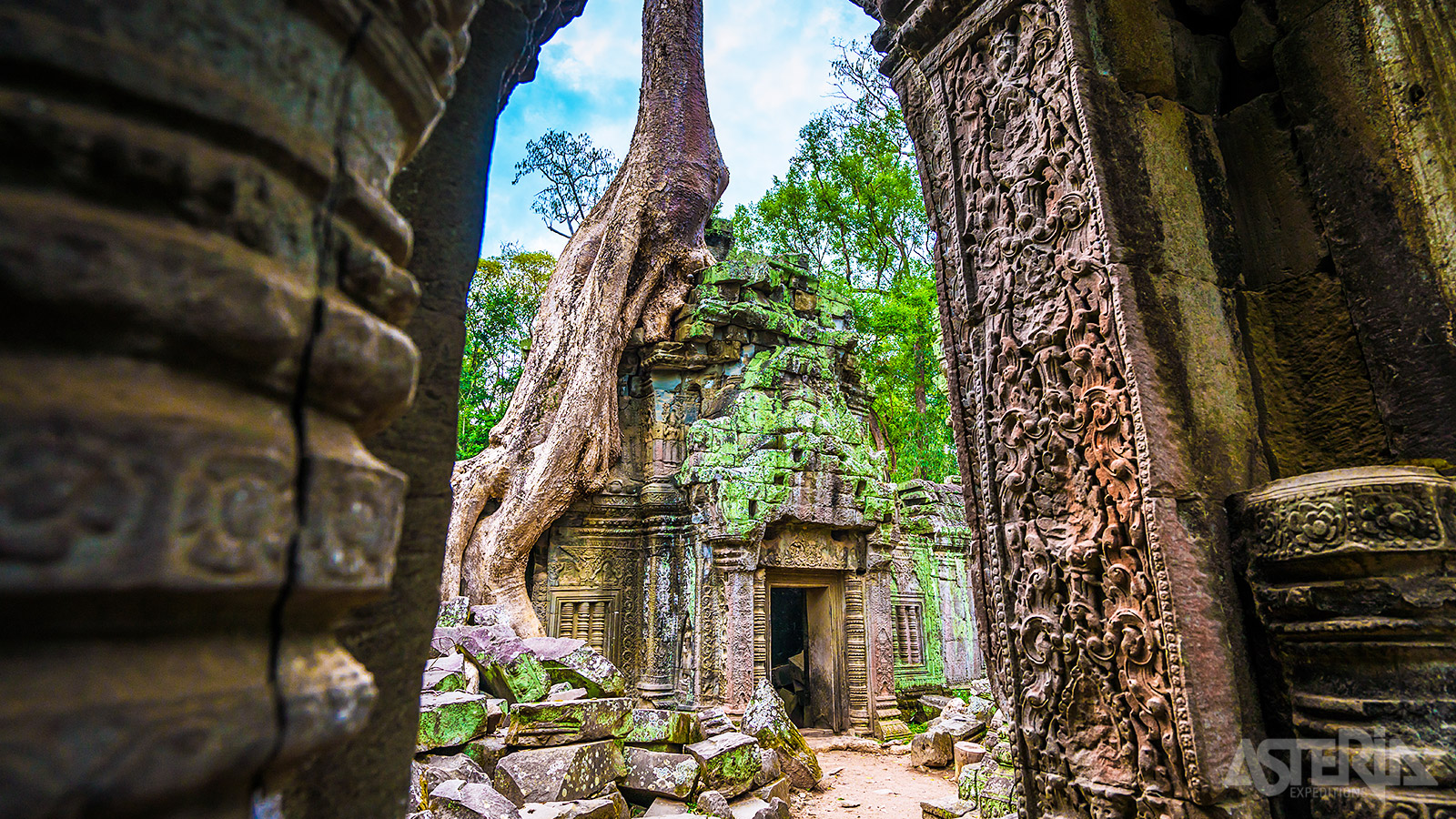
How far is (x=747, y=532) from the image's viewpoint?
9172 millimetres

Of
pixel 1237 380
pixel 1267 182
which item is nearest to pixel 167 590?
pixel 1237 380

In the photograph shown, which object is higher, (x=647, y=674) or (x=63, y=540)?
(x=63, y=540)

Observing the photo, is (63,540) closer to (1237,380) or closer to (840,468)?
(1237,380)

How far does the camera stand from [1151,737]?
192 centimetres

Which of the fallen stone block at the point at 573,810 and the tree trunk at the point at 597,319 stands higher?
the tree trunk at the point at 597,319

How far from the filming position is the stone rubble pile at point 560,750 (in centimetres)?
446

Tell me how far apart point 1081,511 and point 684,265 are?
9.89 meters

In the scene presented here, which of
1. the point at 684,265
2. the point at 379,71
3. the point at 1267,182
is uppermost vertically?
the point at 684,265

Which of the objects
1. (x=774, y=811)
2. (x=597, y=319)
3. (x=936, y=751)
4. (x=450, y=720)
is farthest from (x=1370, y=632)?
(x=597, y=319)

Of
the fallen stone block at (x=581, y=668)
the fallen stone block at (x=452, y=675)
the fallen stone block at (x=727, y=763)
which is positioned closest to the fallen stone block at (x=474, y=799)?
the fallen stone block at (x=452, y=675)

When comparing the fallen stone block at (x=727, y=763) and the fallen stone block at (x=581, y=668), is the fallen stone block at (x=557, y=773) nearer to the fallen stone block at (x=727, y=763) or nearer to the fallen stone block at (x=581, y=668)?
the fallen stone block at (x=727, y=763)

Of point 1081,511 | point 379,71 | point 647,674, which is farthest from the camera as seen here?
point 647,674

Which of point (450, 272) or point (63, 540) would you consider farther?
point (450, 272)

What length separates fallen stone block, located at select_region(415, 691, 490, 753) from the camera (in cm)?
480
